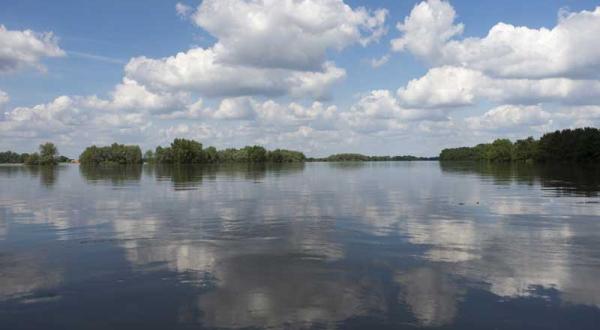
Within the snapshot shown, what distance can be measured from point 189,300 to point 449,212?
69.8 ft

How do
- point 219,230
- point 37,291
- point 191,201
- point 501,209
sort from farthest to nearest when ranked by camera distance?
1. point 191,201
2. point 501,209
3. point 219,230
4. point 37,291

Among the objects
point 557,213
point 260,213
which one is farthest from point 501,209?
point 260,213

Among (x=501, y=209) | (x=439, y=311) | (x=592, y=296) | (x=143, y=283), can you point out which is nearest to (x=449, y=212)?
(x=501, y=209)

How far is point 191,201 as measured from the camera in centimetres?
3716

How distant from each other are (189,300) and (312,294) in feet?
10.4

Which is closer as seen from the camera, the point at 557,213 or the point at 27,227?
the point at 27,227

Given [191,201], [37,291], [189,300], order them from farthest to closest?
[191,201] → [37,291] → [189,300]

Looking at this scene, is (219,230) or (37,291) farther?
(219,230)

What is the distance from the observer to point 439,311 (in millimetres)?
11102

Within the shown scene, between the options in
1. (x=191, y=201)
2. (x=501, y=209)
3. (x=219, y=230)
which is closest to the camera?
(x=219, y=230)

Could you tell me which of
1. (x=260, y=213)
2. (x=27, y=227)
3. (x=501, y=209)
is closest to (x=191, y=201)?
(x=260, y=213)

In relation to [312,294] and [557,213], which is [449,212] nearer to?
[557,213]

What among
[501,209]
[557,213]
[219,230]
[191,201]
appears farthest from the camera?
[191,201]

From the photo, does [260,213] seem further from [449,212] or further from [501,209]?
[501,209]
